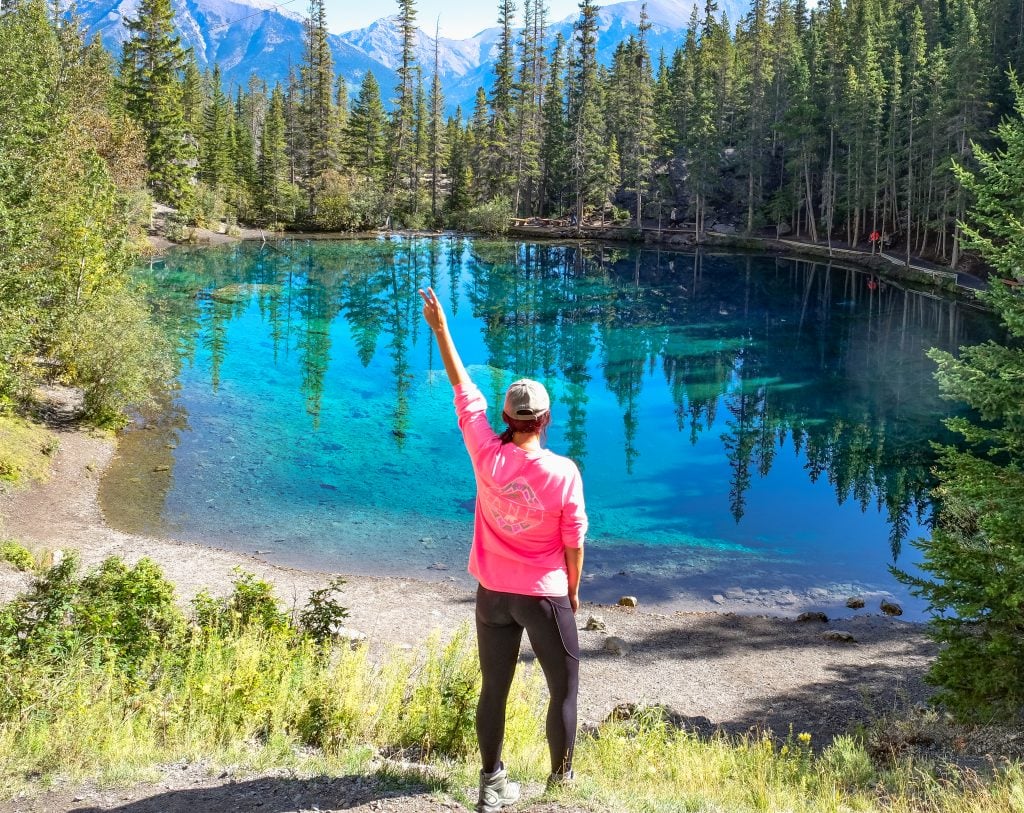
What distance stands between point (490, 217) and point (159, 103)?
2453cm

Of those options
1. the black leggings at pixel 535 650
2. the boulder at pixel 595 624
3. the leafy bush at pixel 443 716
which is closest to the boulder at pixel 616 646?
the boulder at pixel 595 624

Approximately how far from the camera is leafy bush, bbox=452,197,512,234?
68688mm

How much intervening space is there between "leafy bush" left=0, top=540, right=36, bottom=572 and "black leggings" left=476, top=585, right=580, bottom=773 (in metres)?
9.54

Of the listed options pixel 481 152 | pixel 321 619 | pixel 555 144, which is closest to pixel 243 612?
pixel 321 619

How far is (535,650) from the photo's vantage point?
163 inches

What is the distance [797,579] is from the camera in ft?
51.8

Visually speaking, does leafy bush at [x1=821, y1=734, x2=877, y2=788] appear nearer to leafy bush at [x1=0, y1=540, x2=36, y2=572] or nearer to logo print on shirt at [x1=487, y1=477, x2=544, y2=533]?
logo print on shirt at [x1=487, y1=477, x2=544, y2=533]

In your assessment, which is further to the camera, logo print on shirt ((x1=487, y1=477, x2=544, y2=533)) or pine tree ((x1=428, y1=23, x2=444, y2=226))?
pine tree ((x1=428, y1=23, x2=444, y2=226))

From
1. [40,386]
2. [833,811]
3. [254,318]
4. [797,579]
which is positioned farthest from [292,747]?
[254,318]

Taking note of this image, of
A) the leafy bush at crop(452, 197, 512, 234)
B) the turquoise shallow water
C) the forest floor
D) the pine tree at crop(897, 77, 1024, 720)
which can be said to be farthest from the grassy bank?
the leafy bush at crop(452, 197, 512, 234)

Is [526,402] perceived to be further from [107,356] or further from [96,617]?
[107,356]

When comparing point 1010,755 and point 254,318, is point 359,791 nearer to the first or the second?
point 1010,755

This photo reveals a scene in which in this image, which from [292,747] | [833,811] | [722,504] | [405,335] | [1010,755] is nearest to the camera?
[833,811]

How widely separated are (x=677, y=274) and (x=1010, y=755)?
50.0 meters
